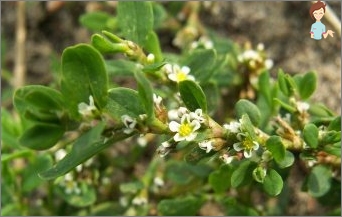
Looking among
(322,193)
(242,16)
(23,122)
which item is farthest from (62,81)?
(242,16)

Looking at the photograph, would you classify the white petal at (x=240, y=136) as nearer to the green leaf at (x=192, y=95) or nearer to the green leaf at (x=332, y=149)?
the green leaf at (x=192, y=95)

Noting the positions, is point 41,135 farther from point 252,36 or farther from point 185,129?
point 252,36

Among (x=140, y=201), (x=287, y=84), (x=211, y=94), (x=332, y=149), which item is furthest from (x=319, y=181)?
(x=140, y=201)

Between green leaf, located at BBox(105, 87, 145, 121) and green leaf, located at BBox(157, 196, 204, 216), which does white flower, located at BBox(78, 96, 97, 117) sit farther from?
green leaf, located at BBox(157, 196, 204, 216)

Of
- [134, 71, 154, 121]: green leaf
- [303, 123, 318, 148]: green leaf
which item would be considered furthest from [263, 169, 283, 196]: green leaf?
[134, 71, 154, 121]: green leaf

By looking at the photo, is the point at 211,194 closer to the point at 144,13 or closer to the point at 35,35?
the point at 144,13

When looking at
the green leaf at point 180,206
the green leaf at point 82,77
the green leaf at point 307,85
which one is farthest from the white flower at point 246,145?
the green leaf at point 180,206
